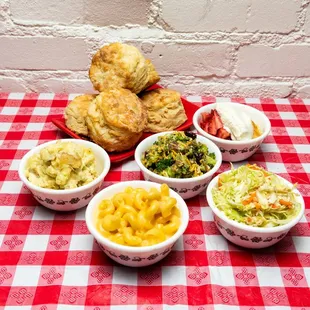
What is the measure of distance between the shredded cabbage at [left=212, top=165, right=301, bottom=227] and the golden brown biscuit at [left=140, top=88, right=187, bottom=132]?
438 mm

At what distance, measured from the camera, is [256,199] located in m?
1.28

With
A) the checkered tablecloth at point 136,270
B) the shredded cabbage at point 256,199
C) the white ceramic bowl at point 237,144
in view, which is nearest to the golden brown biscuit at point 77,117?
the checkered tablecloth at point 136,270

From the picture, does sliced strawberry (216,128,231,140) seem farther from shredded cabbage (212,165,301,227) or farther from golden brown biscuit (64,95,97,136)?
golden brown biscuit (64,95,97,136)

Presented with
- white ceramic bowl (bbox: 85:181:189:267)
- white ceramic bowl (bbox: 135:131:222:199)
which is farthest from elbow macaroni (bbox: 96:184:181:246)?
white ceramic bowl (bbox: 135:131:222:199)

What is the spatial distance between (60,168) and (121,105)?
1.13 feet

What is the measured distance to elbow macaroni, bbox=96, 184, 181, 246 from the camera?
119 centimetres

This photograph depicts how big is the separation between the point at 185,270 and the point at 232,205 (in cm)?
22

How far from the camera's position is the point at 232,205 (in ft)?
4.23

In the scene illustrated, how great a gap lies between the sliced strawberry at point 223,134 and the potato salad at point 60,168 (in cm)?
47

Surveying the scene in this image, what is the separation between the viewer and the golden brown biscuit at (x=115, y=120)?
1.56 m

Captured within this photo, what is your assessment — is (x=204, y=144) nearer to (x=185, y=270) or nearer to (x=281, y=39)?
(x=185, y=270)

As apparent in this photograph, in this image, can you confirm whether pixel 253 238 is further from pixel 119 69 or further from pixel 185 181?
pixel 119 69

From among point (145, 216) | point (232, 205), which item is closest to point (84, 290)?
point (145, 216)

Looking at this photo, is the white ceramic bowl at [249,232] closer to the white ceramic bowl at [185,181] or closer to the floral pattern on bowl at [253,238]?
the floral pattern on bowl at [253,238]
